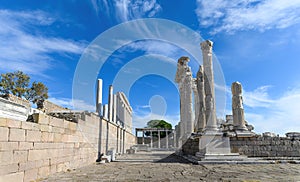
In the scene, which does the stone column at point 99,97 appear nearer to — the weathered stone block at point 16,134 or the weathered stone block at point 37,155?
the weathered stone block at point 37,155

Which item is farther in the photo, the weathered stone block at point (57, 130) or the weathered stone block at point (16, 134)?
the weathered stone block at point (57, 130)

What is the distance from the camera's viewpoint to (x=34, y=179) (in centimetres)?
581

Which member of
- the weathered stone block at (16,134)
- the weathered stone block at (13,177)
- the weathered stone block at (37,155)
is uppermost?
the weathered stone block at (16,134)

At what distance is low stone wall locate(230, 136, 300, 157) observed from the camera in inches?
440

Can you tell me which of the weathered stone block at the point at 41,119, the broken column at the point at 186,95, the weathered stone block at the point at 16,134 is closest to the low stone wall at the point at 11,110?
the weathered stone block at the point at 41,119

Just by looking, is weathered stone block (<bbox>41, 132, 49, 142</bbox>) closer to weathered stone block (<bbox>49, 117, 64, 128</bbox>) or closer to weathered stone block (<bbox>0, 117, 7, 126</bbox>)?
weathered stone block (<bbox>49, 117, 64, 128</bbox>)

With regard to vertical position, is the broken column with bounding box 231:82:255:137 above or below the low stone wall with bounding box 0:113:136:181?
above

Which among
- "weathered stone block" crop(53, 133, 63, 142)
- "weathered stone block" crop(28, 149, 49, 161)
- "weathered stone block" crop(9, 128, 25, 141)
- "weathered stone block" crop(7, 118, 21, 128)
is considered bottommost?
"weathered stone block" crop(28, 149, 49, 161)

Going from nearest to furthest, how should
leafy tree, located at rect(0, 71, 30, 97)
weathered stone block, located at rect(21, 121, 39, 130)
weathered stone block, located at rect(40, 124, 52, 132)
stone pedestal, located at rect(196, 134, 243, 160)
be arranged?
weathered stone block, located at rect(21, 121, 39, 130)
weathered stone block, located at rect(40, 124, 52, 132)
stone pedestal, located at rect(196, 134, 243, 160)
leafy tree, located at rect(0, 71, 30, 97)

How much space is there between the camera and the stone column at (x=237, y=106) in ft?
40.7

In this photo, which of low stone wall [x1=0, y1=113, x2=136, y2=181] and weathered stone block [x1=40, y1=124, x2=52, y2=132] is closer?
low stone wall [x1=0, y1=113, x2=136, y2=181]

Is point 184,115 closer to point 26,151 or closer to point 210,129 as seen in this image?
point 210,129

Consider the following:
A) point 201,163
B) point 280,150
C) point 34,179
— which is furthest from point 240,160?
point 34,179

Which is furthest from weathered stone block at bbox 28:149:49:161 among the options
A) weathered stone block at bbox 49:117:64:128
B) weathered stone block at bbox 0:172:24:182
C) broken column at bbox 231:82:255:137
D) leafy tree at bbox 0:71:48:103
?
leafy tree at bbox 0:71:48:103
